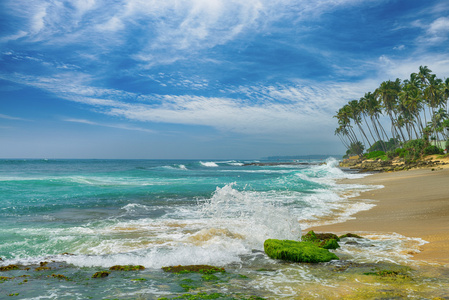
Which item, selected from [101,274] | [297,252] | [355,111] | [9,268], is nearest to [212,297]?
[101,274]

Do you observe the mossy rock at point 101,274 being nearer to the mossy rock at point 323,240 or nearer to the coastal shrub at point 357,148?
the mossy rock at point 323,240

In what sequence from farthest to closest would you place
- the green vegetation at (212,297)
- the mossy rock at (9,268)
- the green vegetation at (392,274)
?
the mossy rock at (9,268) → the green vegetation at (392,274) → the green vegetation at (212,297)

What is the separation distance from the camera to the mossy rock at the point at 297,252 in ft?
21.8

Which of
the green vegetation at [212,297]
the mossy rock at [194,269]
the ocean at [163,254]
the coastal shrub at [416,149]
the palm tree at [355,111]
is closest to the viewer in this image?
the green vegetation at [212,297]

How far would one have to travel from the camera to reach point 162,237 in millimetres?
9477

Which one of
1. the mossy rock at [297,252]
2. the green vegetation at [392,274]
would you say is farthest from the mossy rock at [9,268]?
the green vegetation at [392,274]

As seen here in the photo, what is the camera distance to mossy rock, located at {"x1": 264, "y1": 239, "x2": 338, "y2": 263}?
6.64 m

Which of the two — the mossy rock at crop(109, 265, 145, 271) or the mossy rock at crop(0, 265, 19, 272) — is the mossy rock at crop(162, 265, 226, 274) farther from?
the mossy rock at crop(0, 265, 19, 272)

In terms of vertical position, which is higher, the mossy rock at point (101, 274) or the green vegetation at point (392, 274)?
the green vegetation at point (392, 274)

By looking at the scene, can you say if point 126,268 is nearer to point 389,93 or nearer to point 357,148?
point 389,93

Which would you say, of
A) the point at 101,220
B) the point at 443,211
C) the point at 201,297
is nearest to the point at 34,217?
the point at 101,220

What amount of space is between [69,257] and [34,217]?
7816 millimetres

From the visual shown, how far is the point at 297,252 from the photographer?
6.78 metres

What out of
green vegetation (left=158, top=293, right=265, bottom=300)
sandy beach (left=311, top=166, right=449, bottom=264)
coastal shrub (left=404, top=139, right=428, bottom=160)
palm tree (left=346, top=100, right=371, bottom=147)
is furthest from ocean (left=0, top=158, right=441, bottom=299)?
palm tree (left=346, top=100, right=371, bottom=147)
